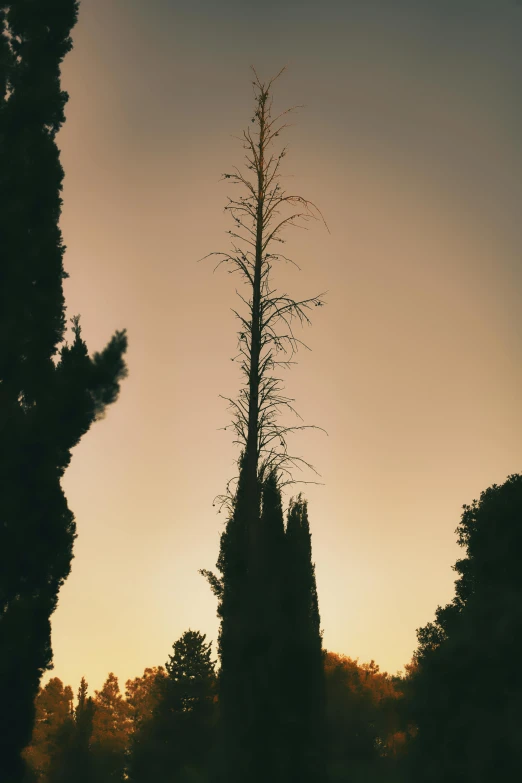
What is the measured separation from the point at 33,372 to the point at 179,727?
36704mm

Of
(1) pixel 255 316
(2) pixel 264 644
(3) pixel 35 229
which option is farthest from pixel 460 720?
(3) pixel 35 229

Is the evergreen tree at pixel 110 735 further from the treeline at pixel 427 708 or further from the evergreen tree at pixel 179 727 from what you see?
the evergreen tree at pixel 179 727

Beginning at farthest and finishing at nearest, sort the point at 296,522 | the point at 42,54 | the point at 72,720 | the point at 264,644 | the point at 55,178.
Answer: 1. the point at 72,720
2. the point at 296,522
3. the point at 42,54
4. the point at 55,178
5. the point at 264,644

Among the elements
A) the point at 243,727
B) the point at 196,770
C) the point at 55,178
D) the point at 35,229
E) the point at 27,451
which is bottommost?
the point at 196,770

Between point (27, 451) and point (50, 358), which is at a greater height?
point (50, 358)

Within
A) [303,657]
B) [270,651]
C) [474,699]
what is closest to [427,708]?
[474,699]

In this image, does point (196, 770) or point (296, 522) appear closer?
point (296, 522)

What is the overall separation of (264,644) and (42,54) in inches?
531

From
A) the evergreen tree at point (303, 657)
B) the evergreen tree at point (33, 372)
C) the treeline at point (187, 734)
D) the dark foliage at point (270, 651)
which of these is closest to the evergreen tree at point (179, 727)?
the treeline at point (187, 734)

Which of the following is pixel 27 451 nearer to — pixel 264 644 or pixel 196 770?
pixel 264 644

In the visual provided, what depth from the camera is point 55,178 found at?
13781 millimetres

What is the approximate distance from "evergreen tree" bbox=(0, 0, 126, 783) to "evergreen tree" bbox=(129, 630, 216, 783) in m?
30.8

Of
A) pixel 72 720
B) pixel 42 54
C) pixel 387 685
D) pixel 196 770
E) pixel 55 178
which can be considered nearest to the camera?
pixel 55 178

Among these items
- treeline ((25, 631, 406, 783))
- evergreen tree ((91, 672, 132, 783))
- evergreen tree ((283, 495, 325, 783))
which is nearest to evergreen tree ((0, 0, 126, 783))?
evergreen tree ((283, 495, 325, 783))
